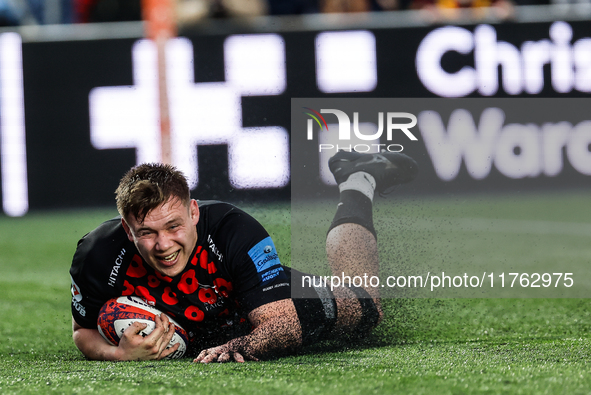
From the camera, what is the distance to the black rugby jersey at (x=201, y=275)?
3.31 metres

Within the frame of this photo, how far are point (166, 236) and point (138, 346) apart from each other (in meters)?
0.54

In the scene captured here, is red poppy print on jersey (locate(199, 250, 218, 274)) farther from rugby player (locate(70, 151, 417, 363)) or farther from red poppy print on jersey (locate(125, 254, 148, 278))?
red poppy print on jersey (locate(125, 254, 148, 278))

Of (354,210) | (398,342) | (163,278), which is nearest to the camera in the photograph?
(163,278)

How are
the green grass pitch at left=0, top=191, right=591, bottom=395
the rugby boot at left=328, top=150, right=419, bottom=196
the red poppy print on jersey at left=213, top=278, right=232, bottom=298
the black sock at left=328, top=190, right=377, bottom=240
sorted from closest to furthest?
the green grass pitch at left=0, top=191, right=591, bottom=395, the red poppy print on jersey at left=213, top=278, right=232, bottom=298, the black sock at left=328, top=190, right=377, bottom=240, the rugby boot at left=328, top=150, right=419, bottom=196

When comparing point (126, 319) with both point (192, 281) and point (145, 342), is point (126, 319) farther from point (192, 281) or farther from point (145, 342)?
point (192, 281)

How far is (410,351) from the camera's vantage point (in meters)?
3.41

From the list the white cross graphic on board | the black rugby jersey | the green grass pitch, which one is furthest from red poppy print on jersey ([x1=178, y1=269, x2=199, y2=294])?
the white cross graphic on board

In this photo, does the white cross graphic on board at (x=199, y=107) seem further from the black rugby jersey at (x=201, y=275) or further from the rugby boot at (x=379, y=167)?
the black rugby jersey at (x=201, y=275)

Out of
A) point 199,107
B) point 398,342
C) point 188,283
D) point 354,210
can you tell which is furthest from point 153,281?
point 199,107

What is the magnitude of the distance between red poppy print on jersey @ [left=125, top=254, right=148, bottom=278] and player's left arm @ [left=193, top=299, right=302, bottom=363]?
493 millimetres

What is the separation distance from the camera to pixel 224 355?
3.20 m

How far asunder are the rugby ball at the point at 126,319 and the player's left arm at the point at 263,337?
23 cm

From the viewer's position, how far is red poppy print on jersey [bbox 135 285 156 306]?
3432 millimetres

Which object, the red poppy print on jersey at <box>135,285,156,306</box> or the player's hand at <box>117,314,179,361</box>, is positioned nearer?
the player's hand at <box>117,314,179,361</box>
